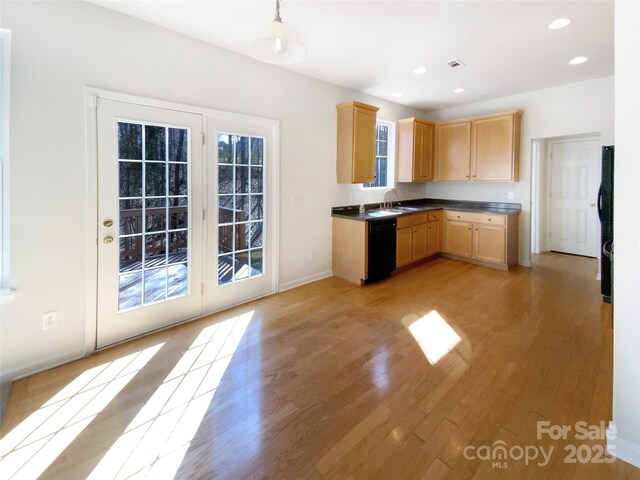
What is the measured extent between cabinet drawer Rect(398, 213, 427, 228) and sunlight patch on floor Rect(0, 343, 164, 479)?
146 inches

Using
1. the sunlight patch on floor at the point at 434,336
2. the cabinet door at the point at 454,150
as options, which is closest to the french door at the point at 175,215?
the sunlight patch on floor at the point at 434,336

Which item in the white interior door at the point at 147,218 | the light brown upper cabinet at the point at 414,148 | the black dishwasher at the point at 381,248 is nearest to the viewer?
the white interior door at the point at 147,218

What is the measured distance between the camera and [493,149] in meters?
5.10

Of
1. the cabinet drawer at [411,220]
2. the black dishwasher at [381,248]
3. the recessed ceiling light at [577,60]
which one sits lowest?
the black dishwasher at [381,248]

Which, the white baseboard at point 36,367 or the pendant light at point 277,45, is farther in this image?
the white baseboard at point 36,367

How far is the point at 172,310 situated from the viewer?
10.1ft

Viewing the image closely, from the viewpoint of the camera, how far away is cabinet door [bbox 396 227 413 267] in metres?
4.73

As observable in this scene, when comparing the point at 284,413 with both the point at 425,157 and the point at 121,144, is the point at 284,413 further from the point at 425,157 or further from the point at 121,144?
the point at 425,157

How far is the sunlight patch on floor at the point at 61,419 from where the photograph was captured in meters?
1.56

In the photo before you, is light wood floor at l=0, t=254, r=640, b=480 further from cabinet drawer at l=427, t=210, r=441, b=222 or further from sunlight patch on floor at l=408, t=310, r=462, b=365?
cabinet drawer at l=427, t=210, r=441, b=222

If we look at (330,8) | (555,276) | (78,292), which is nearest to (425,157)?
(555,276)

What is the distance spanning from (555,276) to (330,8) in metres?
4.64

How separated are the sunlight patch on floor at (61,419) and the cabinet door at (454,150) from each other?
17.7ft

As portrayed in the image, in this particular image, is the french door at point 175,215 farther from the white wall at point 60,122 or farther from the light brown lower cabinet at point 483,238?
the light brown lower cabinet at point 483,238
